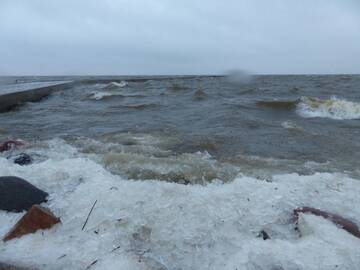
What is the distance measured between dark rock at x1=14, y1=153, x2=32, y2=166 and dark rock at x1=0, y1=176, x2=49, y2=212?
1400mm

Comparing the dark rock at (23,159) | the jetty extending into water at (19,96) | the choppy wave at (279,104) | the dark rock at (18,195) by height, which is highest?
the dark rock at (18,195)

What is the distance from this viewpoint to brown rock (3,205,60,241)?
359 centimetres

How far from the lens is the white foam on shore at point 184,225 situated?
10.7 feet

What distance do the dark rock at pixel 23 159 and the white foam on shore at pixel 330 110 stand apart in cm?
905

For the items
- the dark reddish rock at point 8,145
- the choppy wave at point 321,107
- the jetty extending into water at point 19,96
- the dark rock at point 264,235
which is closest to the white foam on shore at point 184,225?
the dark rock at point 264,235

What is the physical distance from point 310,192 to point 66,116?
8.95 meters

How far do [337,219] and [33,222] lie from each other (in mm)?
2741

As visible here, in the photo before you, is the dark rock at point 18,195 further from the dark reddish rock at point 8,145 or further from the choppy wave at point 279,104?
the choppy wave at point 279,104

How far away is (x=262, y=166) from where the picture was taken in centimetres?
630

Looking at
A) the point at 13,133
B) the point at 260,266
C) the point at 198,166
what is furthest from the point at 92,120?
the point at 260,266

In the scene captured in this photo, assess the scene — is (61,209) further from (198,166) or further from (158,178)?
(198,166)

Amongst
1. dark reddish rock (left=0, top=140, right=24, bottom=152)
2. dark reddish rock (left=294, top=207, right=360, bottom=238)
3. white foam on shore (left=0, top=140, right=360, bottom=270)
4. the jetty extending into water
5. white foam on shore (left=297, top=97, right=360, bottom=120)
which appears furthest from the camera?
the jetty extending into water

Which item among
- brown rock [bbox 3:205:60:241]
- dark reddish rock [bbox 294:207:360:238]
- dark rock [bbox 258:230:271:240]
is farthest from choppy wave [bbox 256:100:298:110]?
brown rock [bbox 3:205:60:241]

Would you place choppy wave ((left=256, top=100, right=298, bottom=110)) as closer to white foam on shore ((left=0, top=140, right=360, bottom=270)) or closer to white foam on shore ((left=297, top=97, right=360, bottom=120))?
white foam on shore ((left=297, top=97, right=360, bottom=120))
